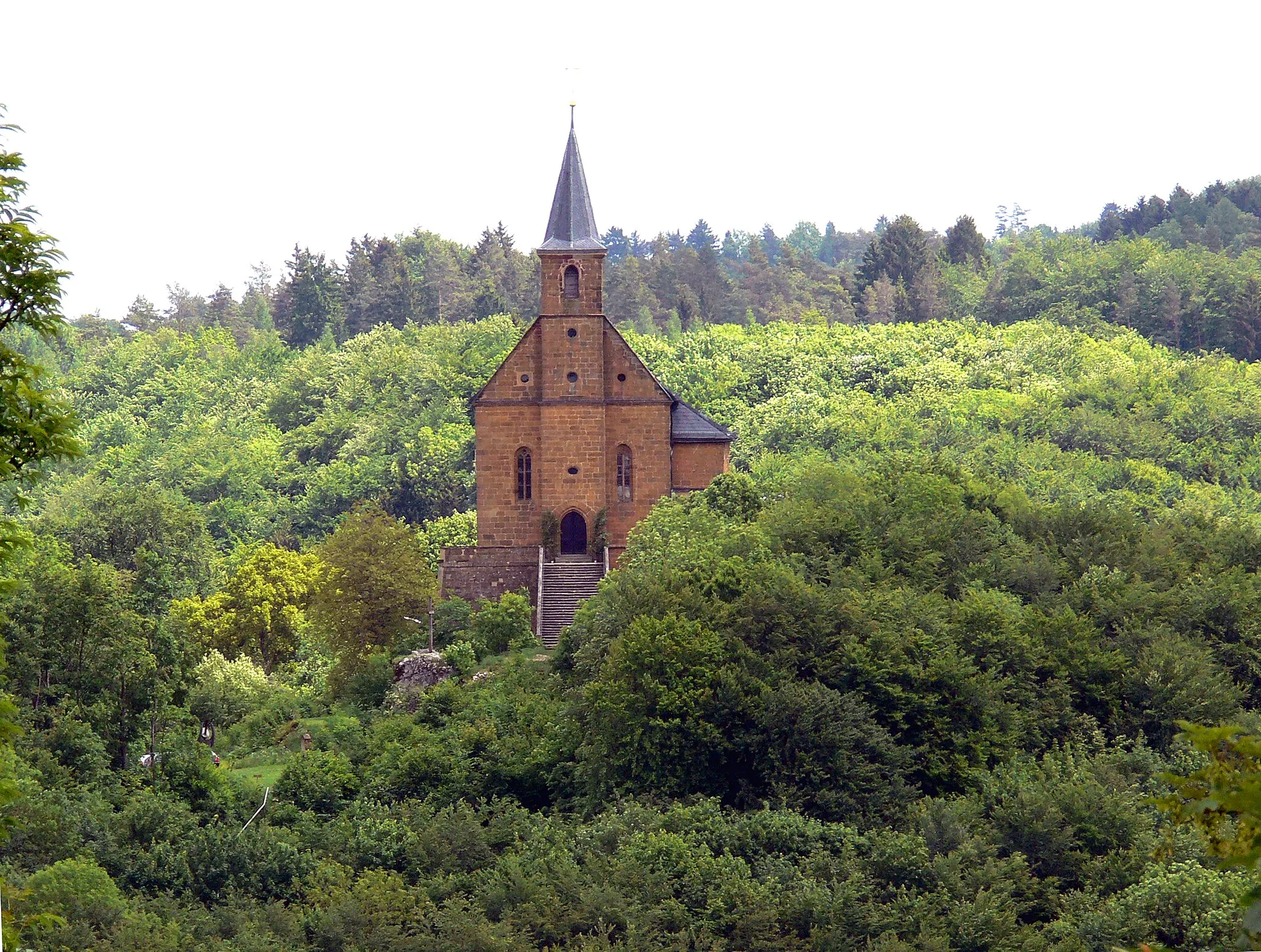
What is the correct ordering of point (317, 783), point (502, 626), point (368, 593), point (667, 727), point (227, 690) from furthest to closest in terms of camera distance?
point (227, 690), point (368, 593), point (502, 626), point (317, 783), point (667, 727)

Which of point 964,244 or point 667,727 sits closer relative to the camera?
point 667,727

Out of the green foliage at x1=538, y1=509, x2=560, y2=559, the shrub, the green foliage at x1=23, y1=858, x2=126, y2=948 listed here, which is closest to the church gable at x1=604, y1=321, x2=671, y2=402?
the green foliage at x1=538, y1=509, x2=560, y2=559

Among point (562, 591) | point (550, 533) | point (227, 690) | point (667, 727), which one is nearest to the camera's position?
point (667, 727)

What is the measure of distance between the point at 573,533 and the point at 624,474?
2.32m

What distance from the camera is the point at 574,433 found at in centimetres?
5681

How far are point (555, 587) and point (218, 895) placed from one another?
17464 millimetres

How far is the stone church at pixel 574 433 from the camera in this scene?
2233 inches

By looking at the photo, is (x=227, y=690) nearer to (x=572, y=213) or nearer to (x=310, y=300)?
(x=572, y=213)

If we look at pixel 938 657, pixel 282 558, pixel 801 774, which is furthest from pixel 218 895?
pixel 282 558

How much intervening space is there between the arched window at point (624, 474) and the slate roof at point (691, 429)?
1.39 metres

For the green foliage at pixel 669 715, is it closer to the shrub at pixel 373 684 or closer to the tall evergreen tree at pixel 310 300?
the shrub at pixel 373 684

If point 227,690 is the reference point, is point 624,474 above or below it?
above

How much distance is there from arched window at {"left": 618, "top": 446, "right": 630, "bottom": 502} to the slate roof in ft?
4.57

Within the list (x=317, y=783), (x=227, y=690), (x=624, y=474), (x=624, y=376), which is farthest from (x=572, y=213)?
(x=317, y=783)
